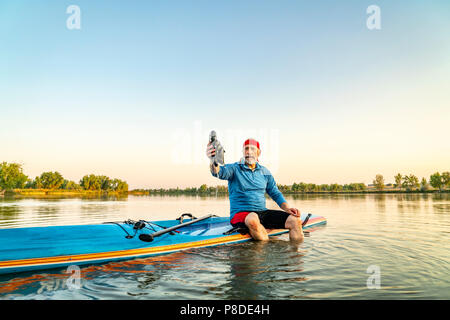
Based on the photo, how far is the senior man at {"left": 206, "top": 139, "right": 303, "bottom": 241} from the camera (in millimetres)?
5352

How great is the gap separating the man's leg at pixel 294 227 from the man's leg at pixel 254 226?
57 cm

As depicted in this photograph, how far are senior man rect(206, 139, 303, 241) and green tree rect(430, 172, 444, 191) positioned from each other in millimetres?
121229

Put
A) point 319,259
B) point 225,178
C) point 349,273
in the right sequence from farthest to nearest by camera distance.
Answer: point 225,178
point 319,259
point 349,273

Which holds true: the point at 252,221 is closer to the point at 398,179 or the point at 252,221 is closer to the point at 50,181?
the point at 50,181

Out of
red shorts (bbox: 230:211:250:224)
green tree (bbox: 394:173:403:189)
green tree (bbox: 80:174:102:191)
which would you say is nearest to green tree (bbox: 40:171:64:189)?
green tree (bbox: 80:174:102:191)

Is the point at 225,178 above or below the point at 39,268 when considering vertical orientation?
above

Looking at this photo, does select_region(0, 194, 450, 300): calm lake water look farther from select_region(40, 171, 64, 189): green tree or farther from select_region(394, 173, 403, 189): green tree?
select_region(394, 173, 403, 189): green tree

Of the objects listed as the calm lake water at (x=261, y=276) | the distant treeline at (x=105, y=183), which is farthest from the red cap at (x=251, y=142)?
the distant treeline at (x=105, y=183)

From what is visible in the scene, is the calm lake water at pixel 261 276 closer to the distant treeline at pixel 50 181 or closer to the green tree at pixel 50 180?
the distant treeline at pixel 50 181

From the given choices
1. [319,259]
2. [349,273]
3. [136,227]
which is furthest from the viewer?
[136,227]

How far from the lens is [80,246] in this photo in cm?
399
